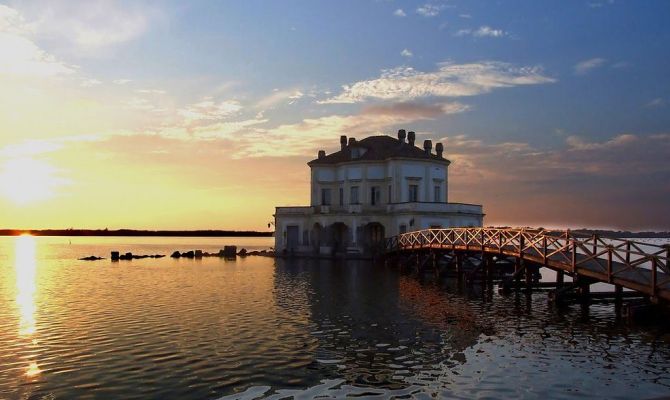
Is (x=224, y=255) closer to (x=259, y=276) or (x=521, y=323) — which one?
(x=259, y=276)

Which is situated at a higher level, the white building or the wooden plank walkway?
the white building

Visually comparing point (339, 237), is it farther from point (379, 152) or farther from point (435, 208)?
point (435, 208)

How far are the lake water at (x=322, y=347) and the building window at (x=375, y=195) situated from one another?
33.5 metres

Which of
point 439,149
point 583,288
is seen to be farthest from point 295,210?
point 583,288

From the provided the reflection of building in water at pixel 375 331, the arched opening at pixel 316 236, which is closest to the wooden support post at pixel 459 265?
the reflection of building in water at pixel 375 331

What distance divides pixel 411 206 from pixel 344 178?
37.3 ft

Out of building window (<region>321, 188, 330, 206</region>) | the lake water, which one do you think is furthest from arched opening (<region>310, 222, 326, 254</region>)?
the lake water

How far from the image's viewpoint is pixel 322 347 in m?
16.8

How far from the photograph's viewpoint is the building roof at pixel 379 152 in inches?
2474

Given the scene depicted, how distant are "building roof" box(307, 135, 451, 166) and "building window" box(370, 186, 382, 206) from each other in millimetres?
3385

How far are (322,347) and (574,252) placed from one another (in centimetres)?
1340

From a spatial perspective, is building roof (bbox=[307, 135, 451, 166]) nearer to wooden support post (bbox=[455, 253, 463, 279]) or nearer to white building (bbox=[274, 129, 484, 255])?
white building (bbox=[274, 129, 484, 255])

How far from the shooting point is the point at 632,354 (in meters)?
15.9

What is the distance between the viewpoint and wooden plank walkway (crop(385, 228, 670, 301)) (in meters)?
20.6
